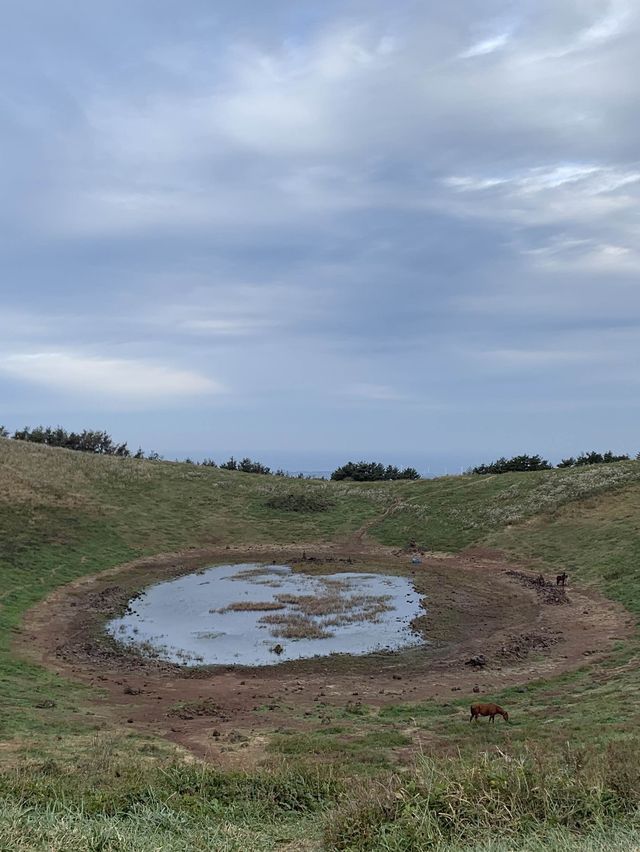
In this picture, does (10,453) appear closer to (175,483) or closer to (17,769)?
(175,483)

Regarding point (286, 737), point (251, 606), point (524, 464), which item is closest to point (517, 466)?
point (524, 464)

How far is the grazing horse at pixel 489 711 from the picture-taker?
1374 cm

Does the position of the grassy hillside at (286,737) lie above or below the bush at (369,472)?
below

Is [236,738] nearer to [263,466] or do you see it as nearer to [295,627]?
[295,627]

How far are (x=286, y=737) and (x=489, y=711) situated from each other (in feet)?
15.1

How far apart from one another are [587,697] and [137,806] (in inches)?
466

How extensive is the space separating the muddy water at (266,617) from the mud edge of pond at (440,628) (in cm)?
85

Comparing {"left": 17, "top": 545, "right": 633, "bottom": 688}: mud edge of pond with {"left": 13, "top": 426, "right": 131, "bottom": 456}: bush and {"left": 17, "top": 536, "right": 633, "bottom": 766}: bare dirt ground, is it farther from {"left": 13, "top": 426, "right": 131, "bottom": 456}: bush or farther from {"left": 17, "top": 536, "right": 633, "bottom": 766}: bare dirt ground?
{"left": 13, "top": 426, "right": 131, "bottom": 456}: bush

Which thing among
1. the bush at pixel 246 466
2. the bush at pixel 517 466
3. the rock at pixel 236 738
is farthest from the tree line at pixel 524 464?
the rock at pixel 236 738

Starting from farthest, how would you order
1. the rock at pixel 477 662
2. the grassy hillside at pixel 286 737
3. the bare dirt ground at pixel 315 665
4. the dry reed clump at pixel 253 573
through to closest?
the dry reed clump at pixel 253 573
the rock at pixel 477 662
the bare dirt ground at pixel 315 665
the grassy hillside at pixel 286 737

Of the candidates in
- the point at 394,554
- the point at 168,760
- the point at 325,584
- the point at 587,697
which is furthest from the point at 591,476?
the point at 168,760

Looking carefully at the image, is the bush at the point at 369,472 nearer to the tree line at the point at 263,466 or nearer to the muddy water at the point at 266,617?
the tree line at the point at 263,466

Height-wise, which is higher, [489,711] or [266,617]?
[489,711]

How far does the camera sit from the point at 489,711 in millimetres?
13805
